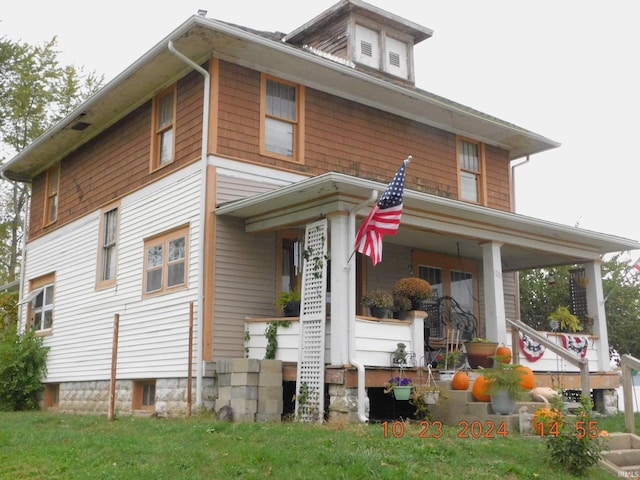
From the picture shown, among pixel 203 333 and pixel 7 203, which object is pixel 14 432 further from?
pixel 7 203

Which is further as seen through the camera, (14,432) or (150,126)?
(150,126)

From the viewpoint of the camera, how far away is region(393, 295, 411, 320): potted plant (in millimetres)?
11969

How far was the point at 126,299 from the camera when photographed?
572 inches

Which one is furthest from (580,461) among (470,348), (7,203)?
(7,203)

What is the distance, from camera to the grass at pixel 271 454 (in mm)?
7648

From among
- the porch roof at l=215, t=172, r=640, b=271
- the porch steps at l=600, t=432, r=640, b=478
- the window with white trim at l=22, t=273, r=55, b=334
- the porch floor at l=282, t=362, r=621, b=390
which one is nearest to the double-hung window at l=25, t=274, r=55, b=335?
the window with white trim at l=22, t=273, r=55, b=334

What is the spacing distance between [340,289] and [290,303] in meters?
1.36

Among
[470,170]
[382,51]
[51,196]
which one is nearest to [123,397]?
[51,196]

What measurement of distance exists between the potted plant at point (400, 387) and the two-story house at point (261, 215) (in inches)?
9.2

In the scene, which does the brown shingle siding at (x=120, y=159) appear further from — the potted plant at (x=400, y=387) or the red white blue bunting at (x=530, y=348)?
the red white blue bunting at (x=530, y=348)

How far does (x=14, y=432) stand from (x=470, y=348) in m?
6.89

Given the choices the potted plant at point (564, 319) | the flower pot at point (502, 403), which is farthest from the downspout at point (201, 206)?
the potted plant at point (564, 319)

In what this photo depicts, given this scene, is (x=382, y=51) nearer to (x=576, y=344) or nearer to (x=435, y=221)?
(x=435, y=221)

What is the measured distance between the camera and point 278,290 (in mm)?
13070
